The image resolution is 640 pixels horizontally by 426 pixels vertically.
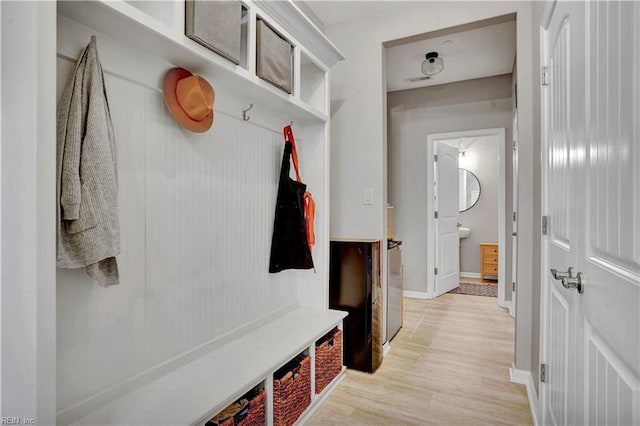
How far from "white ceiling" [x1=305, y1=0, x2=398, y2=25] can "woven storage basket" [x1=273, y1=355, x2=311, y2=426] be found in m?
2.47

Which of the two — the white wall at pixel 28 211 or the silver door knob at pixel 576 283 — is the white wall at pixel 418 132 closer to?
the silver door knob at pixel 576 283

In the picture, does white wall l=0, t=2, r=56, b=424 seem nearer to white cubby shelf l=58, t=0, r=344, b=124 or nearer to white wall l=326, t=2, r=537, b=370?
white cubby shelf l=58, t=0, r=344, b=124

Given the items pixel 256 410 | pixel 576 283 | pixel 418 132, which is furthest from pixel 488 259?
pixel 256 410

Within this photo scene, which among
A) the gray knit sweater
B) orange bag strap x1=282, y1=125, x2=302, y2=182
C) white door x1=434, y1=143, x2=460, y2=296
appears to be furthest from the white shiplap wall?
white door x1=434, y1=143, x2=460, y2=296

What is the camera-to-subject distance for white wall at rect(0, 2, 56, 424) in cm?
82

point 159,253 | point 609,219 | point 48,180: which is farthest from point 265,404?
point 609,219

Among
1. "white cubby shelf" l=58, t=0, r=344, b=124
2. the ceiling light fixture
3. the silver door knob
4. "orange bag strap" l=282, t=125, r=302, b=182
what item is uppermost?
the ceiling light fixture

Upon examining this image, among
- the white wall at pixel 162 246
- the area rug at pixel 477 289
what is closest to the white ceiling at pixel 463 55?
the white wall at pixel 162 246

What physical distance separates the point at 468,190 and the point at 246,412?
18.0ft

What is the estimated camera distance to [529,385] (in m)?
2.14

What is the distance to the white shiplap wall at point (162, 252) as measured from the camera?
1182 millimetres

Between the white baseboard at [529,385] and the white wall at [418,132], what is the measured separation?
2.12 m

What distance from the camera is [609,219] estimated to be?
2.70 ft

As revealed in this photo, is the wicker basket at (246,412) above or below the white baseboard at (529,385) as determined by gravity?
above
